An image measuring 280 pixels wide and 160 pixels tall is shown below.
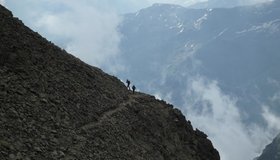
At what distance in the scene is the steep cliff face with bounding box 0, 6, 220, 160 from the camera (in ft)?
126

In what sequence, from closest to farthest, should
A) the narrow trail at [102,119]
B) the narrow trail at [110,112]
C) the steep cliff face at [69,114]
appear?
the steep cliff face at [69,114] < the narrow trail at [102,119] < the narrow trail at [110,112]

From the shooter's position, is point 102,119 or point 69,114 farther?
point 102,119

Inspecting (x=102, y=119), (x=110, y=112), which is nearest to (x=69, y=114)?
(x=102, y=119)

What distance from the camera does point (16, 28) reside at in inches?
2227

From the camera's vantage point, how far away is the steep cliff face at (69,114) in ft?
126

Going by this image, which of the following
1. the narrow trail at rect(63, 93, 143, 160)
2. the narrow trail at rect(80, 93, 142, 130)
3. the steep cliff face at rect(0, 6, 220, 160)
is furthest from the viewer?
the narrow trail at rect(80, 93, 142, 130)

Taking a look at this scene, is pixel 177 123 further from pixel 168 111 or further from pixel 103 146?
pixel 103 146

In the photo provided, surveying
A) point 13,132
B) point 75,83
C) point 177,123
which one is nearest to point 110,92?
point 75,83

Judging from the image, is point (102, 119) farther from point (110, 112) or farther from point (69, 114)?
point (69, 114)

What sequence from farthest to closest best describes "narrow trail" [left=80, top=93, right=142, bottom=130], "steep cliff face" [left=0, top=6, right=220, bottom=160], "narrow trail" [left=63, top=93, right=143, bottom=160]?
"narrow trail" [left=80, top=93, right=142, bottom=130]
"narrow trail" [left=63, top=93, right=143, bottom=160]
"steep cliff face" [left=0, top=6, right=220, bottom=160]

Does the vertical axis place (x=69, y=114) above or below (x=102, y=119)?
below

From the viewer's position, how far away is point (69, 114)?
4681 centimetres

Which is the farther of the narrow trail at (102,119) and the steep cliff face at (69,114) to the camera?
the narrow trail at (102,119)

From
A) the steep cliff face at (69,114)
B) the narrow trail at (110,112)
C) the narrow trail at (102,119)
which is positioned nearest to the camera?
the steep cliff face at (69,114)
